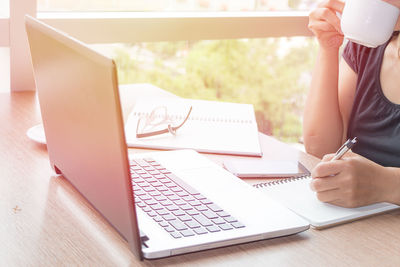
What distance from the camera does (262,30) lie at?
221 centimetres

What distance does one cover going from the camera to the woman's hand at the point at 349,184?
0.93m

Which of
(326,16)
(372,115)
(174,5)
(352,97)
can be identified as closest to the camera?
(326,16)

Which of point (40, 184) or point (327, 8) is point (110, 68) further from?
point (327, 8)

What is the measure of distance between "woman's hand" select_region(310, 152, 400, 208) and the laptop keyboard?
0.63 ft

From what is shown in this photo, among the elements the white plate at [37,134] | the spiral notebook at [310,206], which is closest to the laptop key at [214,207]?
the spiral notebook at [310,206]

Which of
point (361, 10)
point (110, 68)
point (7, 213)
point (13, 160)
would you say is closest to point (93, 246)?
point (7, 213)

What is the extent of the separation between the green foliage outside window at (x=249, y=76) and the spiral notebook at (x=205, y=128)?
8.22 ft

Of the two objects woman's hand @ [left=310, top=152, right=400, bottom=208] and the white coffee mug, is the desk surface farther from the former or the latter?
the white coffee mug

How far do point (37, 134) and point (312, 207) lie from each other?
0.62 m

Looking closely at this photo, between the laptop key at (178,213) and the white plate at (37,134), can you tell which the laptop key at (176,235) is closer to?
the laptop key at (178,213)

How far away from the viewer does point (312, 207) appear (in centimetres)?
93

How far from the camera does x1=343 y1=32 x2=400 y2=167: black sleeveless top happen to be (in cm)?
138

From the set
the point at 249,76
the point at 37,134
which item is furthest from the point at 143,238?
the point at 249,76

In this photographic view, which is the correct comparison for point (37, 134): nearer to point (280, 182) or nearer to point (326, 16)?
point (280, 182)
